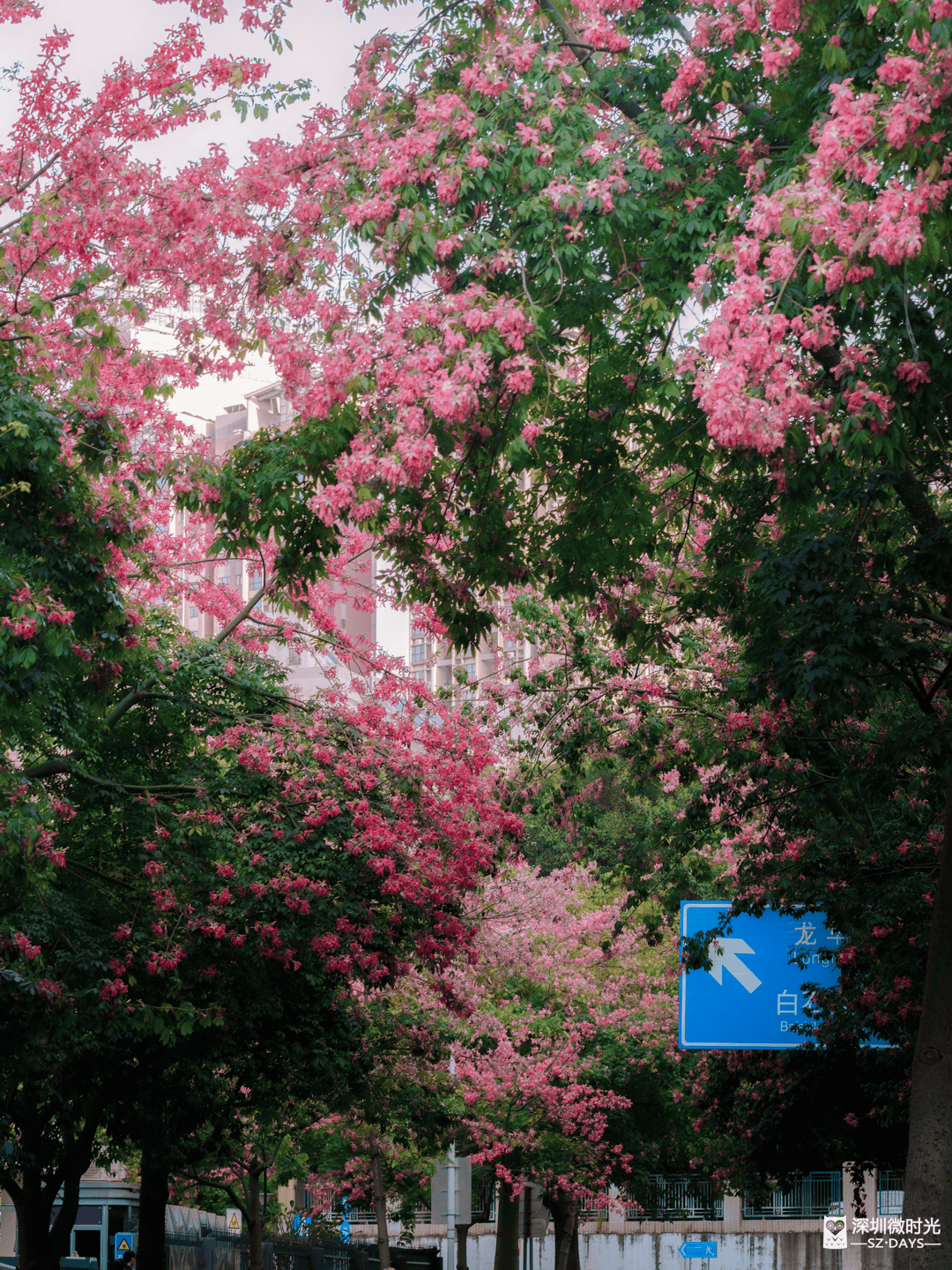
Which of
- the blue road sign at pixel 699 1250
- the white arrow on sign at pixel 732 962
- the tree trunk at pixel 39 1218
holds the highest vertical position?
the white arrow on sign at pixel 732 962

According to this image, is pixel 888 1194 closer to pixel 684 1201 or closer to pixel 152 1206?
pixel 684 1201

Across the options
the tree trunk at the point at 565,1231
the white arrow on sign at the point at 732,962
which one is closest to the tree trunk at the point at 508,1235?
the tree trunk at the point at 565,1231

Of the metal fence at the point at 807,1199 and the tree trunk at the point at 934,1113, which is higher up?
the tree trunk at the point at 934,1113

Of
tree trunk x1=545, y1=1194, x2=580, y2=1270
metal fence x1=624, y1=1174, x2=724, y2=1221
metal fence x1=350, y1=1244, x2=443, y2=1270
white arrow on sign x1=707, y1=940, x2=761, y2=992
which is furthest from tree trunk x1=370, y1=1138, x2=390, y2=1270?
white arrow on sign x1=707, y1=940, x2=761, y2=992

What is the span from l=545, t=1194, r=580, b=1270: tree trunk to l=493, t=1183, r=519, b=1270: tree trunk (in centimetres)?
80

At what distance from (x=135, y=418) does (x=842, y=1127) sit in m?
13.3

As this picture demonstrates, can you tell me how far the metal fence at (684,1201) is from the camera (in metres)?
36.8

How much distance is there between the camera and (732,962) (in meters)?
12.1

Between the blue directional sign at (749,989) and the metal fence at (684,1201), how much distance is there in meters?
26.1

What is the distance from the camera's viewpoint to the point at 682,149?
395 inches

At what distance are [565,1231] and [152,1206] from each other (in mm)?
17156

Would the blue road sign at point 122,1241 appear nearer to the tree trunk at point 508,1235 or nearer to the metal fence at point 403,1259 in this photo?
the metal fence at point 403,1259

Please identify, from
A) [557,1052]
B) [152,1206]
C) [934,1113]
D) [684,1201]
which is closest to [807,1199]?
[684,1201]

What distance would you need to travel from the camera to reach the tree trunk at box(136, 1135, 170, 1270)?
63.4ft
